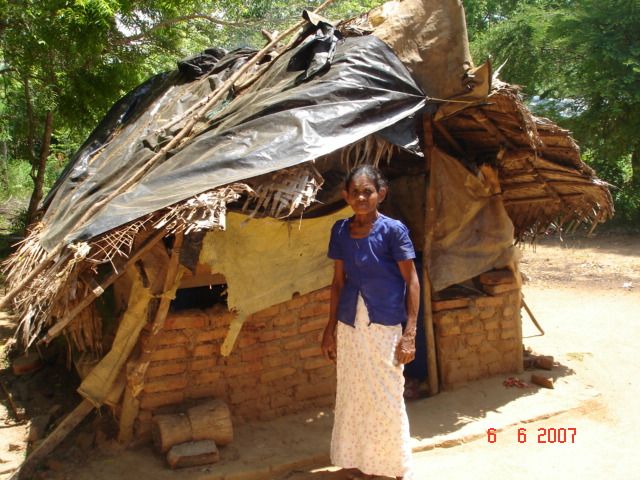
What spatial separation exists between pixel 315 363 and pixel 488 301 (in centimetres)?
175

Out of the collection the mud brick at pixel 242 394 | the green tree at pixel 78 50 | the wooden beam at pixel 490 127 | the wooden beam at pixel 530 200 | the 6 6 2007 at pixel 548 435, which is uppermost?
the green tree at pixel 78 50

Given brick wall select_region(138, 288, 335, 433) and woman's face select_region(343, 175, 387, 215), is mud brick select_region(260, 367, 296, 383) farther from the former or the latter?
woman's face select_region(343, 175, 387, 215)

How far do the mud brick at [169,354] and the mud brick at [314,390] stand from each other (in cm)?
98

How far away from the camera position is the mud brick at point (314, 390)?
187 inches

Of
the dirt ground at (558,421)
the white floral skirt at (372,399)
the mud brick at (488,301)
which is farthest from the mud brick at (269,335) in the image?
the mud brick at (488,301)

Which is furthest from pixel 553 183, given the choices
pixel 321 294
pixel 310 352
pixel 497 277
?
pixel 310 352

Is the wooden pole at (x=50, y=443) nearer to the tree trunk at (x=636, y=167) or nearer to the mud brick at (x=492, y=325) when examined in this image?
the mud brick at (x=492, y=325)

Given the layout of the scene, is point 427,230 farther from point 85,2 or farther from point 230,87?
point 85,2

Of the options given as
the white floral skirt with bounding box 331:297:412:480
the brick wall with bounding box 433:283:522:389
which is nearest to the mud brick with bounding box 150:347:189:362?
the white floral skirt with bounding box 331:297:412:480

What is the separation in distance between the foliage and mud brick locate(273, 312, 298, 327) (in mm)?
10099

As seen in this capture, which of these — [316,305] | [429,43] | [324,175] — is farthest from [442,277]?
[429,43]

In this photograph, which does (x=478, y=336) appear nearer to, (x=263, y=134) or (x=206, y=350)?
(x=206, y=350)

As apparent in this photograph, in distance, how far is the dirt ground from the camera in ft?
13.3

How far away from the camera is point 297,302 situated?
468 centimetres
